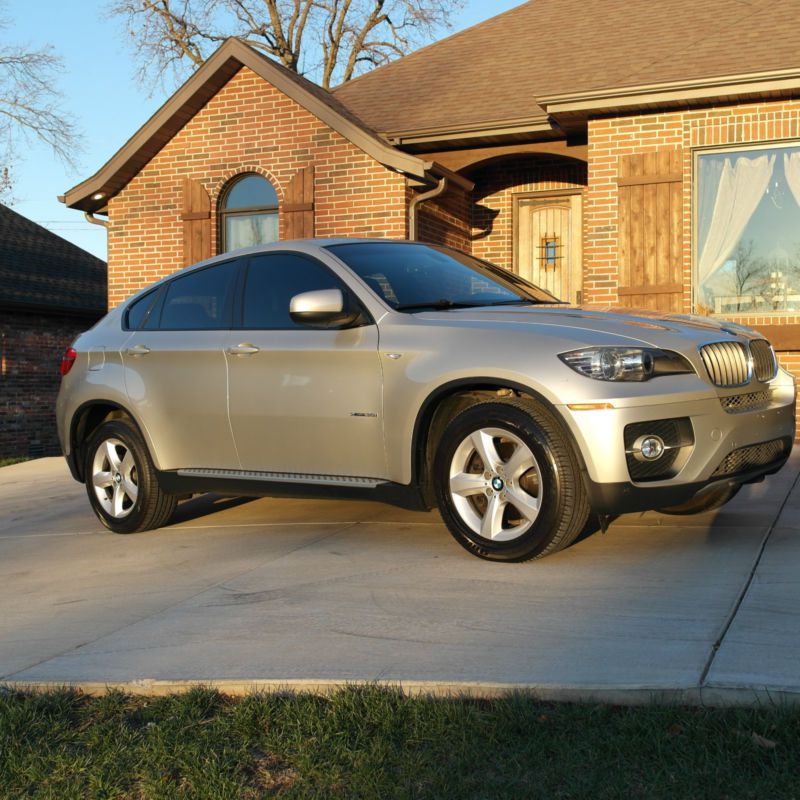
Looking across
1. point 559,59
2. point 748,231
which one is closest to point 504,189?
point 559,59

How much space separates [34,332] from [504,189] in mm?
12153

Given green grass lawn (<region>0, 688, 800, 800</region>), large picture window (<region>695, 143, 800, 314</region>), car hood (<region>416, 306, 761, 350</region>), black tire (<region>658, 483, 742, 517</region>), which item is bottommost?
green grass lawn (<region>0, 688, 800, 800</region>)

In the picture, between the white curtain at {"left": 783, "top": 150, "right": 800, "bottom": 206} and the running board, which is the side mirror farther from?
the white curtain at {"left": 783, "top": 150, "right": 800, "bottom": 206}

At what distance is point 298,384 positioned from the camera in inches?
243

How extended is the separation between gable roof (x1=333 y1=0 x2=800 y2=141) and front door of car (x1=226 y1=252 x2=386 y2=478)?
6.84 metres

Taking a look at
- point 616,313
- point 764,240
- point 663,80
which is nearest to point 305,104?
point 663,80

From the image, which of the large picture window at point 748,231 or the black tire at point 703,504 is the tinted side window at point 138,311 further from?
the large picture window at point 748,231

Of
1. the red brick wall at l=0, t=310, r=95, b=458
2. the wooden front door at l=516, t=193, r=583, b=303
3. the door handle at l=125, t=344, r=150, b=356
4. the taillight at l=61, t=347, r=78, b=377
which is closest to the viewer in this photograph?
the door handle at l=125, t=344, r=150, b=356

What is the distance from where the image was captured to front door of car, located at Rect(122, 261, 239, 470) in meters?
6.61

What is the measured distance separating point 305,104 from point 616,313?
9439mm

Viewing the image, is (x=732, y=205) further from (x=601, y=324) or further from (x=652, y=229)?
(x=601, y=324)

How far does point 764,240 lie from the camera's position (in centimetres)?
1198

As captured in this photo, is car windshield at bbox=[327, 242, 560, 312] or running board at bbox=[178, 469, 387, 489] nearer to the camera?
running board at bbox=[178, 469, 387, 489]

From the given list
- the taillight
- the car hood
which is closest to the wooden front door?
the taillight
